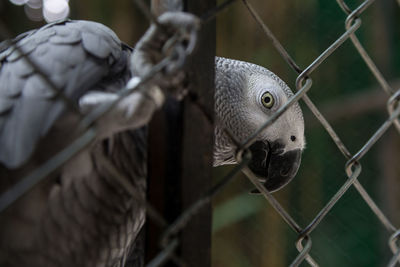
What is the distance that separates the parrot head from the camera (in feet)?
3.12

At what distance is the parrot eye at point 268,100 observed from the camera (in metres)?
0.97

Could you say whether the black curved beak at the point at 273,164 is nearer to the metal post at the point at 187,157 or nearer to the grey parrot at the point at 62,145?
the grey parrot at the point at 62,145

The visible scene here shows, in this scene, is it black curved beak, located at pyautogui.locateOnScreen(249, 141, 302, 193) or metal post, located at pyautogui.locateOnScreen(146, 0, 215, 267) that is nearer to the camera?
metal post, located at pyautogui.locateOnScreen(146, 0, 215, 267)

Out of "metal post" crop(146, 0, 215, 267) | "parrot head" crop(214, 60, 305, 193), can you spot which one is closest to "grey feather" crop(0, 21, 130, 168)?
"metal post" crop(146, 0, 215, 267)

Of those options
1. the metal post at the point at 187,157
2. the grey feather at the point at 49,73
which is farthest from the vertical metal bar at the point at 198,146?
the grey feather at the point at 49,73

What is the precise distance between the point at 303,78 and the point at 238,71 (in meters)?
0.39

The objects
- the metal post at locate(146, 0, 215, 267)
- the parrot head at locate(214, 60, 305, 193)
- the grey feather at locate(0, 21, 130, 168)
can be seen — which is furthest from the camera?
the parrot head at locate(214, 60, 305, 193)

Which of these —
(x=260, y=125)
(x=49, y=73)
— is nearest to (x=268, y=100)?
(x=260, y=125)

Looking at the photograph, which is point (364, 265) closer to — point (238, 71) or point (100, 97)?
point (238, 71)

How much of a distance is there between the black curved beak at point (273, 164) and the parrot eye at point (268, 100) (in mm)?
84

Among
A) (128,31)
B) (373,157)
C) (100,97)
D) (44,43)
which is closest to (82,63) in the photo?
(44,43)

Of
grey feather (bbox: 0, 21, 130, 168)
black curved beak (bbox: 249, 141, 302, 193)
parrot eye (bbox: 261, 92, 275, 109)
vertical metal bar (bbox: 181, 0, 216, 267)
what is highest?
grey feather (bbox: 0, 21, 130, 168)

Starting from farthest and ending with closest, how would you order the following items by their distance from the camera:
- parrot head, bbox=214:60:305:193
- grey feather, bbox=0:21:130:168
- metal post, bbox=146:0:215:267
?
parrot head, bbox=214:60:305:193 → grey feather, bbox=0:21:130:168 → metal post, bbox=146:0:215:267

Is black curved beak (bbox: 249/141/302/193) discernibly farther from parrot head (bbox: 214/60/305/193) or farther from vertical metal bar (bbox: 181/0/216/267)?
vertical metal bar (bbox: 181/0/216/267)
